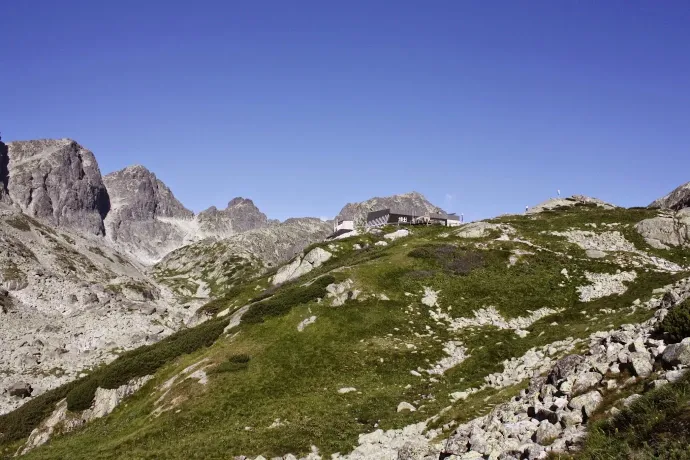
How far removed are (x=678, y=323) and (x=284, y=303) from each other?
40.2 m

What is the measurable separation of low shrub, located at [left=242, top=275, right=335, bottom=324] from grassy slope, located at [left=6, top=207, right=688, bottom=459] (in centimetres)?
114

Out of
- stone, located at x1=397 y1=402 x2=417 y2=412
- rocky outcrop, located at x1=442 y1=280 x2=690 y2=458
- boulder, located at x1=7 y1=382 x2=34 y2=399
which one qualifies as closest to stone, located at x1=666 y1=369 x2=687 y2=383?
rocky outcrop, located at x1=442 y1=280 x2=690 y2=458

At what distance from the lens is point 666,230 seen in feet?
256

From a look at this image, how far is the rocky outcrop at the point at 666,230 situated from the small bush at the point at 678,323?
65.1 m

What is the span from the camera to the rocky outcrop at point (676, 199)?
14012 cm

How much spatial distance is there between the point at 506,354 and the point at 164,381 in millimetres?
32422

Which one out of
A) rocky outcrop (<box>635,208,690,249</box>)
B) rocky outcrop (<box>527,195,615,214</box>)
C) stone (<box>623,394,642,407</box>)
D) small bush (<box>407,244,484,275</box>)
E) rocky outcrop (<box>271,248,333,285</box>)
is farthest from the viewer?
rocky outcrop (<box>527,195,615,214</box>)

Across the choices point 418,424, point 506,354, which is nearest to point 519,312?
point 506,354

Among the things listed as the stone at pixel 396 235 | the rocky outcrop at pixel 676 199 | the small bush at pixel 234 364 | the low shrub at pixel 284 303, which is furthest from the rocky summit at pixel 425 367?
the rocky outcrop at pixel 676 199

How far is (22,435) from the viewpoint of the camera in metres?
49.7

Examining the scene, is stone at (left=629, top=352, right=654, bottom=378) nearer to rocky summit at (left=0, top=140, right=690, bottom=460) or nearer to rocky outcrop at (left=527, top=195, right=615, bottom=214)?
rocky summit at (left=0, top=140, right=690, bottom=460)

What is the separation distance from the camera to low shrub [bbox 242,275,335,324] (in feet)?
175

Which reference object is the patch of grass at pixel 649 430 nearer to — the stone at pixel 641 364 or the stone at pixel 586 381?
the stone at pixel 641 364

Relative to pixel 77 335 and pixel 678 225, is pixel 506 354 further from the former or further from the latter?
pixel 77 335
